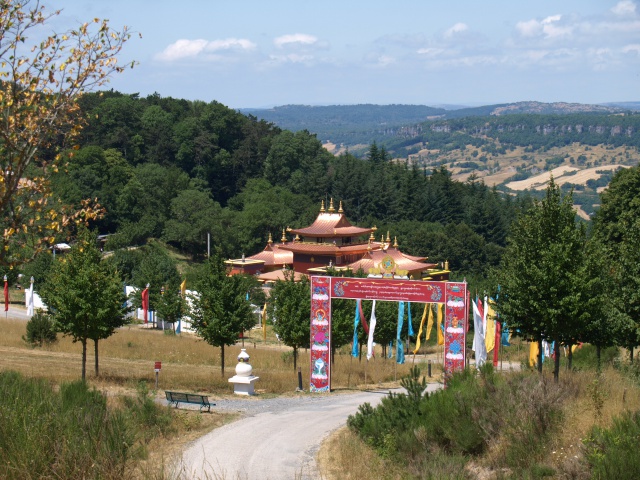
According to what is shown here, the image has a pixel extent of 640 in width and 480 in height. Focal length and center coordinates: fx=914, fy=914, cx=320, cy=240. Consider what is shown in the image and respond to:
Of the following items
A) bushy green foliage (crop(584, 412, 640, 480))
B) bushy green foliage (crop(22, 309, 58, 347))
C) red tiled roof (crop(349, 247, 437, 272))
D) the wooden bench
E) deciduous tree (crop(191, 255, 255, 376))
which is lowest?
red tiled roof (crop(349, 247, 437, 272))

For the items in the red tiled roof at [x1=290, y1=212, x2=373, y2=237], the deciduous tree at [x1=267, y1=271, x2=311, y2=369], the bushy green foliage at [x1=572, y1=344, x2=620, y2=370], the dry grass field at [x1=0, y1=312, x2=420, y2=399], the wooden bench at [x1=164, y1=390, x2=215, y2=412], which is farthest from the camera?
the red tiled roof at [x1=290, y1=212, x2=373, y2=237]

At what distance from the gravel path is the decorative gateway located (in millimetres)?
1293

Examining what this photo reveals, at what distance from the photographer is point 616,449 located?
530 inches

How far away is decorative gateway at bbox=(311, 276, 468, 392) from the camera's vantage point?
2866 cm

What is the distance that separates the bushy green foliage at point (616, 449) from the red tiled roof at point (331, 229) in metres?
62.7

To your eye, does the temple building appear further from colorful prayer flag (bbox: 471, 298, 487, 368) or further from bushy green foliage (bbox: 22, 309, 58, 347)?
colorful prayer flag (bbox: 471, 298, 487, 368)

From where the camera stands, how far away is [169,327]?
60656 millimetres

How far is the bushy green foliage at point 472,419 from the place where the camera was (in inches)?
664

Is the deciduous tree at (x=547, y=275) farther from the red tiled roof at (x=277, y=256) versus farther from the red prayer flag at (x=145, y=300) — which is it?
the red tiled roof at (x=277, y=256)

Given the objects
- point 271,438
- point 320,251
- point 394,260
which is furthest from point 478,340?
point 320,251

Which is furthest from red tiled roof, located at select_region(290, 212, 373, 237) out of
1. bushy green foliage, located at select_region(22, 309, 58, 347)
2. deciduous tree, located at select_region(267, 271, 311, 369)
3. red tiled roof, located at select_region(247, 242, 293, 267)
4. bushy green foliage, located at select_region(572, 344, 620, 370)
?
bushy green foliage, located at select_region(572, 344, 620, 370)

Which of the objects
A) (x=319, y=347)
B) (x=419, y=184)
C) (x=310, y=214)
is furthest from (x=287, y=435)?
(x=419, y=184)

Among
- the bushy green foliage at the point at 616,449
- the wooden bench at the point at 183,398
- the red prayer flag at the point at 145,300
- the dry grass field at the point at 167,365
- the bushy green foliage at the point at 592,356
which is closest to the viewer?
the bushy green foliage at the point at 616,449

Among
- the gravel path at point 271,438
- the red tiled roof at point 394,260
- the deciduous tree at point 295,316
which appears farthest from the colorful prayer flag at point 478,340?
the red tiled roof at point 394,260
